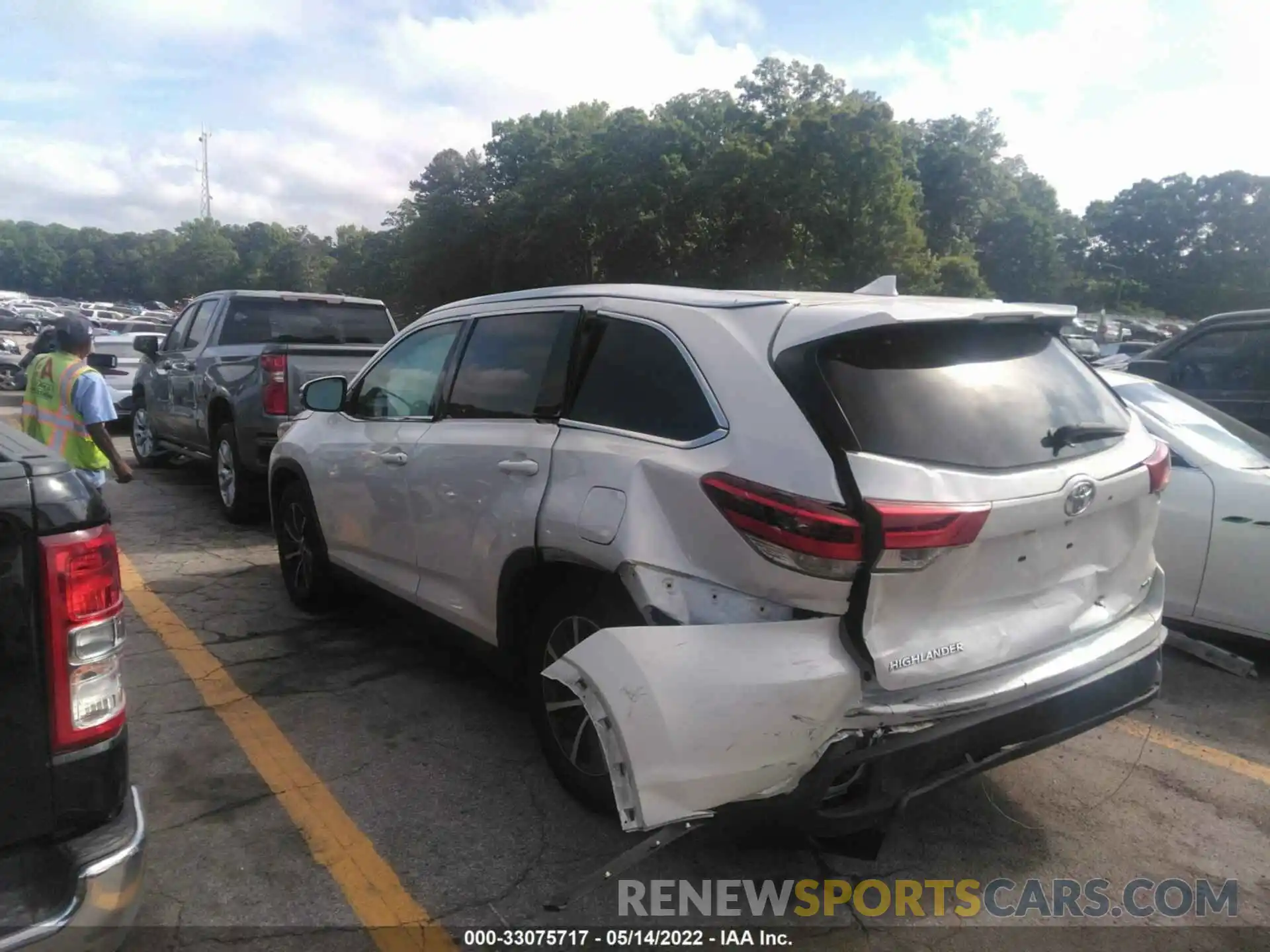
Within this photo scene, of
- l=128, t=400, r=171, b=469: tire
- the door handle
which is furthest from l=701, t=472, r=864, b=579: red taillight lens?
l=128, t=400, r=171, b=469: tire

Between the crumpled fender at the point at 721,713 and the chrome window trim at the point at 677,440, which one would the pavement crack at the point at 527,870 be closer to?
the crumpled fender at the point at 721,713

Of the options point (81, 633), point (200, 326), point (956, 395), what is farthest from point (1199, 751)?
point (200, 326)

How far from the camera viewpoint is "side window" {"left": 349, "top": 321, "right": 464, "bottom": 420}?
4.31 metres

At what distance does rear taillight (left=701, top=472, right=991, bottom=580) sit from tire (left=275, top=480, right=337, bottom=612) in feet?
10.7

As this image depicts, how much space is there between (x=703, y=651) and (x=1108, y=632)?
4.93ft

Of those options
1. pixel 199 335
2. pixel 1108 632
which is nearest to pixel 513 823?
pixel 1108 632

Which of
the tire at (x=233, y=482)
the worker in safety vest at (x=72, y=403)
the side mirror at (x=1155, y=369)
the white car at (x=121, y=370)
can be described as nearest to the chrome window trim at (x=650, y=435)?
the worker in safety vest at (x=72, y=403)

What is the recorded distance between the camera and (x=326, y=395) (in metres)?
4.95

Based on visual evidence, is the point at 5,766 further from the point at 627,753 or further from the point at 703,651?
the point at 703,651

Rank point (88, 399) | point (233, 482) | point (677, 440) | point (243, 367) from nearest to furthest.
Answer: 1. point (677, 440)
2. point (88, 399)
3. point (243, 367)
4. point (233, 482)

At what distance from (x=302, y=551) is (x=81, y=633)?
3.51 metres

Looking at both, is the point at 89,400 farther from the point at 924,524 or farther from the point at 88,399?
the point at 924,524

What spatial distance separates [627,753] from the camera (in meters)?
2.49

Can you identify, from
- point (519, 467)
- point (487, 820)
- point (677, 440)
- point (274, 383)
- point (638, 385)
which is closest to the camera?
point (677, 440)
